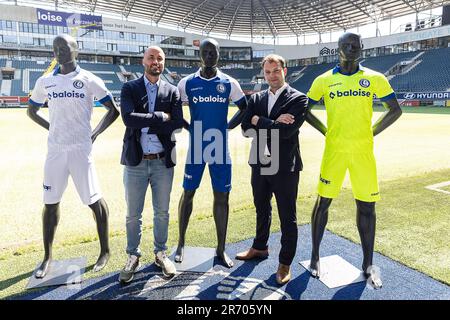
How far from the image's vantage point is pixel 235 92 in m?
3.77

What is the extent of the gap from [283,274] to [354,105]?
1854mm

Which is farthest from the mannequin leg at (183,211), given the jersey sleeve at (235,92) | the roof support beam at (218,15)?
the roof support beam at (218,15)

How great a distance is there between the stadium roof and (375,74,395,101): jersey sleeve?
47465 mm

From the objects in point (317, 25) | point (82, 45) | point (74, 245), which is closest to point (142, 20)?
point (82, 45)

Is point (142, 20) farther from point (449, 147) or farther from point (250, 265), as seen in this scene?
point (250, 265)

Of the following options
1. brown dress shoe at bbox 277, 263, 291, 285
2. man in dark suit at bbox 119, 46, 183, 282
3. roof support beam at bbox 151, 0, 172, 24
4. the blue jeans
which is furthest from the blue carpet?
roof support beam at bbox 151, 0, 172, 24

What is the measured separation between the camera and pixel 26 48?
5225cm

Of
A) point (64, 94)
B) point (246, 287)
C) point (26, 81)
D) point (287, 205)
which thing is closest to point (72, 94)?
point (64, 94)

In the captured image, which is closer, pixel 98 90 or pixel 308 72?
pixel 98 90

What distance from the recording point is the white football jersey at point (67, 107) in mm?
3320

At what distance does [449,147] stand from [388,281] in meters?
10.0

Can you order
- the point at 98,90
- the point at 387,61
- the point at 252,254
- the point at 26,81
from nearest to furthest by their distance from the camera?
the point at 98,90 → the point at 252,254 → the point at 26,81 → the point at 387,61

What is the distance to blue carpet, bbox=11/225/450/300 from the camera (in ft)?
10.2

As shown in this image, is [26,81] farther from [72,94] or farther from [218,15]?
[72,94]
